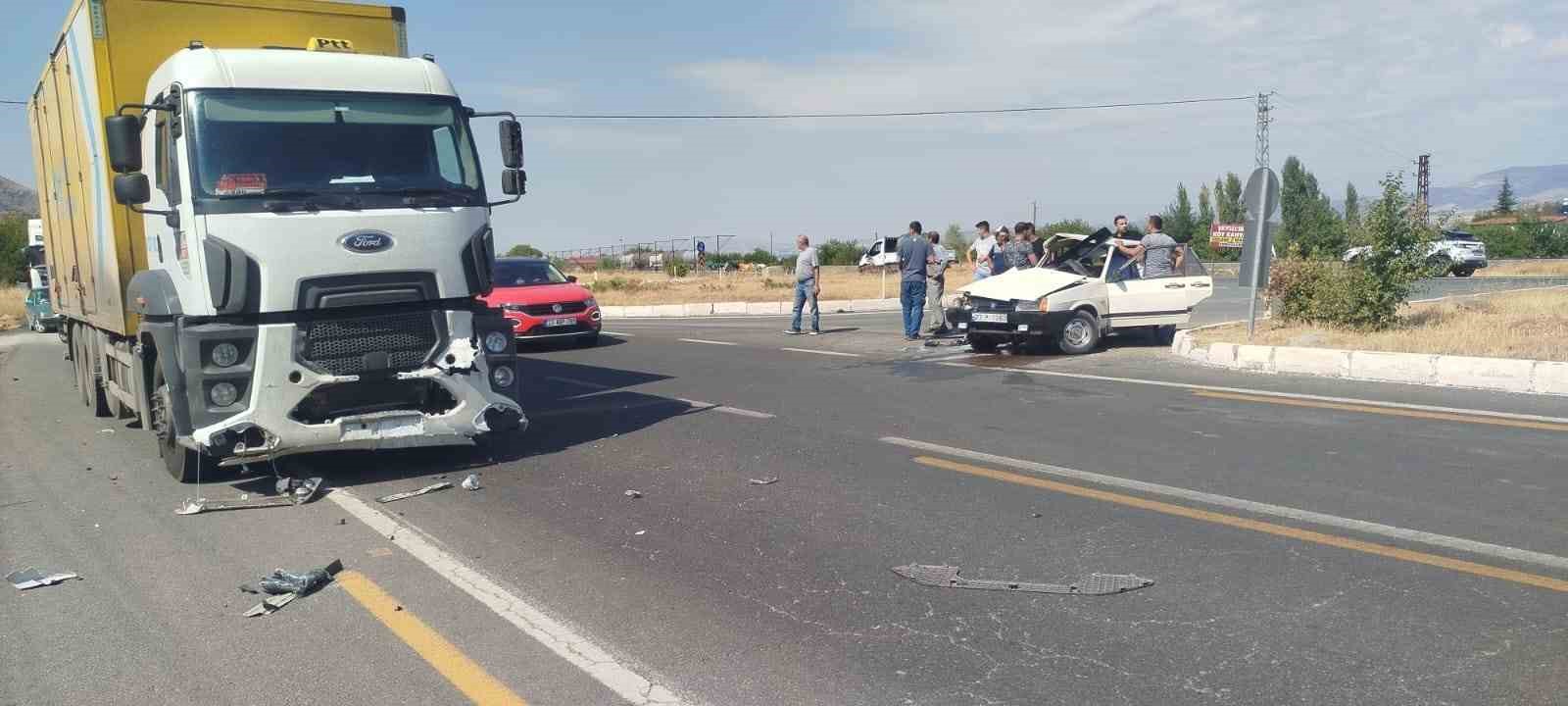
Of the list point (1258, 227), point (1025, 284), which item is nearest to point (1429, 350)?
point (1258, 227)

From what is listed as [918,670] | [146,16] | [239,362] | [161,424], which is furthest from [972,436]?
[146,16]

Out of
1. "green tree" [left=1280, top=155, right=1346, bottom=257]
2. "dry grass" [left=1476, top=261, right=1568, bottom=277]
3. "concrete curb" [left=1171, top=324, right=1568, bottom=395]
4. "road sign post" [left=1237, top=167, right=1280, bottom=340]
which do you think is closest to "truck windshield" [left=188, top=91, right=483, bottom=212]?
"concrete curb" [left=1171, top=324, right=1568, bottom=395]

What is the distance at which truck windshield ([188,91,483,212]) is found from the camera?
285 inches

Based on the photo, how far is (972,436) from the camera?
28.6 ft

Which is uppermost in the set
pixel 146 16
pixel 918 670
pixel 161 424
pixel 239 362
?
pixel 146 16

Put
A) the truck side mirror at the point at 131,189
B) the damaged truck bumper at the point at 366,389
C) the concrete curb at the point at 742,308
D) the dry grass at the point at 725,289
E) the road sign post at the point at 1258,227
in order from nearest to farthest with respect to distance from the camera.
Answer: the damaged truck bumper at the point at 366,389 < the truck side mirror at the point at 131,189 < the road sign post at the point at 1258,227 < the concrete curb at the point at 742,308 < the dry grass at the point at 725,289

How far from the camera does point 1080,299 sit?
14258 mm

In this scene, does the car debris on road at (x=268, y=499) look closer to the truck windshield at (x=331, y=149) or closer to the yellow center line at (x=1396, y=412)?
the truck windshield at (x=331, y=149)

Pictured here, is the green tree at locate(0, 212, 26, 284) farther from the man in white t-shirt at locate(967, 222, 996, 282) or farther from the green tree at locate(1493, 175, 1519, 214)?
the green tree at locate(1493, 175, 1519, 214)

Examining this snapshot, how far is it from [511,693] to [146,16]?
6926 millimetres

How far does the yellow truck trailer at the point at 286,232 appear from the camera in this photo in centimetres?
720

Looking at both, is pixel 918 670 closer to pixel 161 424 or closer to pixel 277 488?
pixel 277 488

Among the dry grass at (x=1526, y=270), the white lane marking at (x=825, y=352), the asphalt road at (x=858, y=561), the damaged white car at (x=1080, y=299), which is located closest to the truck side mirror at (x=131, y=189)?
the asphalt road at (x=858, y=561)

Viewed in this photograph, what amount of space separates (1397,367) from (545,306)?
11.8 m
